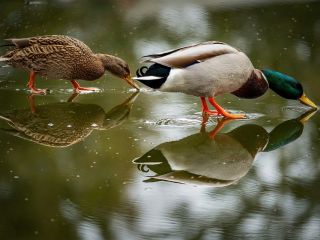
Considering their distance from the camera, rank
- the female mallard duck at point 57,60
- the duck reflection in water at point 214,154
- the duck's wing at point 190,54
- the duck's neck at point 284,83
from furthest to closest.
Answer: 1. the female mallard duck at point 57,60
2. the duck's neck at point 284,83
3. the duck's wing at point 190,54
4. the duck reflection in water at point 214,154

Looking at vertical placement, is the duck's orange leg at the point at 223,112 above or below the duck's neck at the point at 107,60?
above

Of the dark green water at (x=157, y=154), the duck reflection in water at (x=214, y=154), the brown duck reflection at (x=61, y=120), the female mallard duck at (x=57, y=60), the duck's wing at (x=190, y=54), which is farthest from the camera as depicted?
the female mallard duck at (x=57, y=60)

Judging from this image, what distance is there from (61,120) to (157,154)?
3.16ft

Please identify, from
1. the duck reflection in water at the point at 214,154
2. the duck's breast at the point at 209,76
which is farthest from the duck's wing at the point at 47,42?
the duck reflection in water at the point at 214,154

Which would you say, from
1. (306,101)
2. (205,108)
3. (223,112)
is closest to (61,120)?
(205,108)

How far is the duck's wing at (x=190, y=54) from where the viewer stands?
479cm

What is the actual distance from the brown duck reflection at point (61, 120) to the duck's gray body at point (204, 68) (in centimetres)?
50

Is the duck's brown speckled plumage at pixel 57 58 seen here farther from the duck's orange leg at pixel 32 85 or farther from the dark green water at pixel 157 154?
the dark green water at pixel 157 154

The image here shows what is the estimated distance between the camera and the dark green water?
3449 mm

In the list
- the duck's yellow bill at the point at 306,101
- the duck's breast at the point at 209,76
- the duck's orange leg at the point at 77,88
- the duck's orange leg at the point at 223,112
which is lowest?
the duck's orange leg at the point at 77,88

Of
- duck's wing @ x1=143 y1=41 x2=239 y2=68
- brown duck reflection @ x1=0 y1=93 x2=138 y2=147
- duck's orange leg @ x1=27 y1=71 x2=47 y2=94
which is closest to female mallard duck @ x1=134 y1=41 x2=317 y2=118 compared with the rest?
→ duck's wing @ x1=143 y1=41 x2=239 y2=68

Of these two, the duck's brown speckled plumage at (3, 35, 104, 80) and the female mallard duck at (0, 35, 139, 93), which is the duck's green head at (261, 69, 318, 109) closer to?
the female mallard duck at (0, 35, 139, 93)

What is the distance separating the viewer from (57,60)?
559 cm

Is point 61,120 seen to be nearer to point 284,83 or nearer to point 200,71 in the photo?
point 200,71
